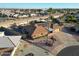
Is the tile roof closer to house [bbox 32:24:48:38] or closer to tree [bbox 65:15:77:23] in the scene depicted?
house [bbox 32:24:48:38]

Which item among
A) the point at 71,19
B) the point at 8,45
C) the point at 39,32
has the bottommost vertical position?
the point at 8,45

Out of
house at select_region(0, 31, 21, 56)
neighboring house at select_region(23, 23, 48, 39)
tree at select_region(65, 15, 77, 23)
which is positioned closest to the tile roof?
house at select_region(0, 31, 21, 56)

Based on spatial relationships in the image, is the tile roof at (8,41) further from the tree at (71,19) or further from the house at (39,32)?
the tree at (71,19)

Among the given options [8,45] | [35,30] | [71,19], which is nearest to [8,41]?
[8,45]

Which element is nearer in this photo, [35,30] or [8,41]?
[8,41]

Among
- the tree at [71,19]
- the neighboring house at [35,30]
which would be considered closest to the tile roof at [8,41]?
the neighboring house at [35,30]

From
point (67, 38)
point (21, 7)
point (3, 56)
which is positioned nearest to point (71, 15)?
point (67, 38)

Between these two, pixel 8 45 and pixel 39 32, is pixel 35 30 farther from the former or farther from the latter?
pixel 8 45

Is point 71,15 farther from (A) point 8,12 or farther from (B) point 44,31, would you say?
(A) point 8,12
